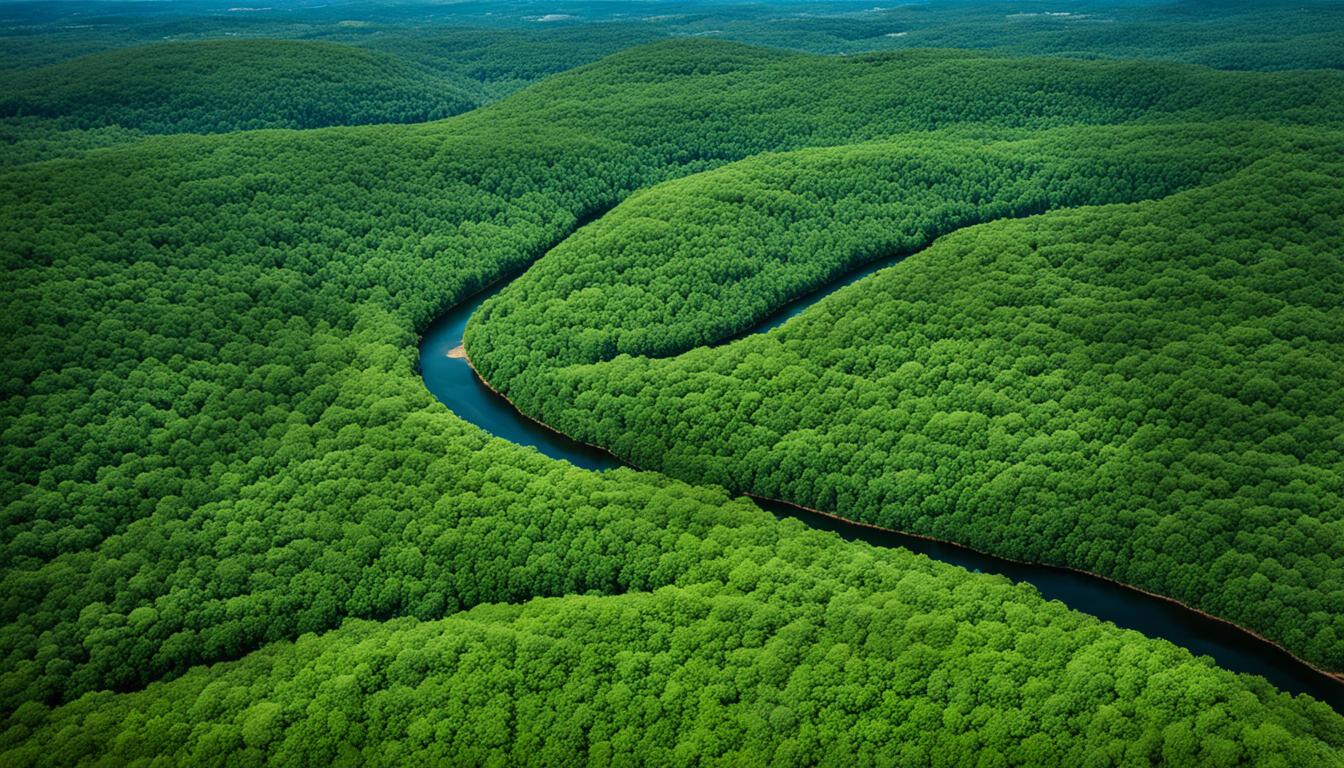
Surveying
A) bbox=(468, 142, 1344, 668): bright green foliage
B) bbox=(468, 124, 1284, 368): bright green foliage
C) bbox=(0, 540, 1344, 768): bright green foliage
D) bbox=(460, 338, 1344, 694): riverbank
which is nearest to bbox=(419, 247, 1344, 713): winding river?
bbox=(460, 338, 1344, 694): riverbank

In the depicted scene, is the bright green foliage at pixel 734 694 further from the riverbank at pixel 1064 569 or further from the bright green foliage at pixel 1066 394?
the bright green foliage at pixel 1066 394

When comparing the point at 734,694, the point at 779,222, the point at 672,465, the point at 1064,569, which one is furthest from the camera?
the point at 779,222

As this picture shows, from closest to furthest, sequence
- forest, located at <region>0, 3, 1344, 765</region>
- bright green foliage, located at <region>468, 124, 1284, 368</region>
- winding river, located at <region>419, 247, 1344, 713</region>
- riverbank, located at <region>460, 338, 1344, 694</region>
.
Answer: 1. forest, located at <region>0, 3, 1344, 765</region>
2. riverbank, located at <region>460, 338, 1344, 694</region>
3. winding river, located at <region>419, 247, 1344, 713</region>
4. bright green foliage, located at <region>468, 124, 1284, 368</region>

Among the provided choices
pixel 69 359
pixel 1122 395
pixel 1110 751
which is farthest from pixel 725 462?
pixel 69 359

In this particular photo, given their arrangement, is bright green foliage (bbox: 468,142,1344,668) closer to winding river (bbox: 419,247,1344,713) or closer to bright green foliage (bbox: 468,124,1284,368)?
bright green foliage (bbox: 468,124,1284,368)

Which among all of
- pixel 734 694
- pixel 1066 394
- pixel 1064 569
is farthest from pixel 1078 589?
pixel 734 694

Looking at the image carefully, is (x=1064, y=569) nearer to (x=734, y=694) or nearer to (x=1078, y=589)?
(x=1078, y=589)

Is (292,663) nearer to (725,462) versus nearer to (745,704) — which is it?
(745,704)

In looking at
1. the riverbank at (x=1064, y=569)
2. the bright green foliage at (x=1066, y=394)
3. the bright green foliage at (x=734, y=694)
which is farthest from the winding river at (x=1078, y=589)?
the bright green foliage at (x=734, y=694)
